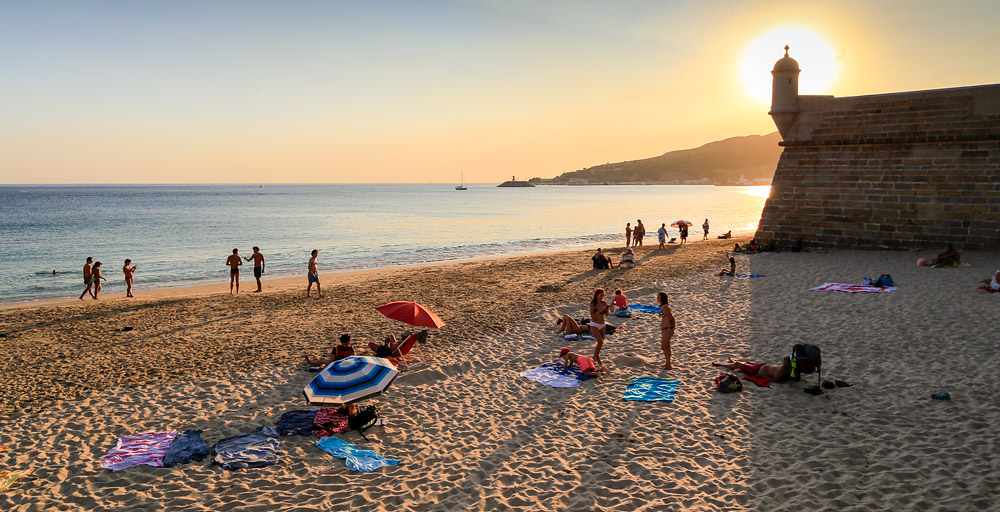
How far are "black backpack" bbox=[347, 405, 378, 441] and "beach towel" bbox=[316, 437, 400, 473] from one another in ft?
0.91

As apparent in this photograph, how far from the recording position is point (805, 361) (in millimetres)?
8250

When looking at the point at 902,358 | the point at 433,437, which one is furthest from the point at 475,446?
the point at 902,358

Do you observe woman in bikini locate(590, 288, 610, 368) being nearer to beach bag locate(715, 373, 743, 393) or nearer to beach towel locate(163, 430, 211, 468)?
beach bag locate(715, 373, 743, 393)

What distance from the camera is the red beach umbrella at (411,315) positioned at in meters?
9.83

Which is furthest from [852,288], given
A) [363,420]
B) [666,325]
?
[363,420]

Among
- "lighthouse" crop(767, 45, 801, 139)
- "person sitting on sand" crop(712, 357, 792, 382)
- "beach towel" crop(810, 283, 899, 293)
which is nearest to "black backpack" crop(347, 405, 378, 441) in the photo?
"person sitting on sand" crop(712, 357, 792, 382)

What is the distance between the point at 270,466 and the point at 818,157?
77.0 feet

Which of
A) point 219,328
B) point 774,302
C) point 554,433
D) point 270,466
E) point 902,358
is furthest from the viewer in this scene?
point 774,302

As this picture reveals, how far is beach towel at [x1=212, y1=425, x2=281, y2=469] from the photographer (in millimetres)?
6344

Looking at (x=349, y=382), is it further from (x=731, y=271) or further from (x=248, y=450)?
(x=731, y=271)

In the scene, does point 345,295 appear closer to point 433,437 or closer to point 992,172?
point 433,437

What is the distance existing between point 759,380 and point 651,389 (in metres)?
1.73

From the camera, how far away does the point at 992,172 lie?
62.7 feet

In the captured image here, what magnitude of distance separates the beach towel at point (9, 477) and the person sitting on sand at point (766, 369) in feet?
31.6
